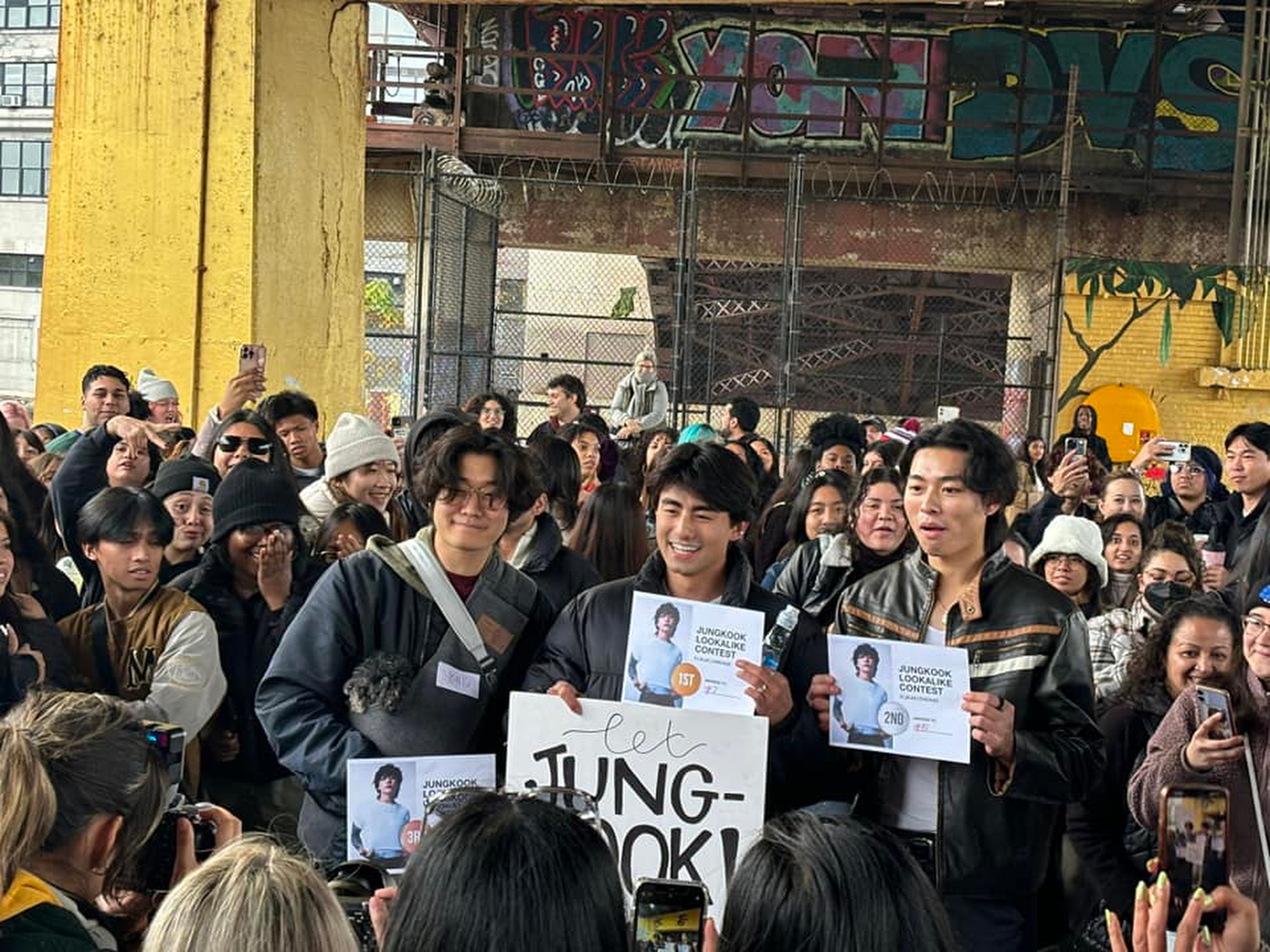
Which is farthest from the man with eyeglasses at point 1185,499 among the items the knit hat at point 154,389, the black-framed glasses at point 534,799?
the black-framed glasses at point 534,799

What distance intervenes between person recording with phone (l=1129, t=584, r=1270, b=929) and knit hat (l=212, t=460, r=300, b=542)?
9.84ft

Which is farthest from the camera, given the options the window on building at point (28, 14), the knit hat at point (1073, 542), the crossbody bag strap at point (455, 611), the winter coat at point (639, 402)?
the window on building at point (28, 14)

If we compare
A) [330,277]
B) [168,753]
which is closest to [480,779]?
[168,753]

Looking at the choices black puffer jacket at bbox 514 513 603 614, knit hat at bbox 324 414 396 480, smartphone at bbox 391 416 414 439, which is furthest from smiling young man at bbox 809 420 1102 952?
smartphone at bbox 391 416 414 439

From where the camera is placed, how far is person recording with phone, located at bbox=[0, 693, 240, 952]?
2639mm

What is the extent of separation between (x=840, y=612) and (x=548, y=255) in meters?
26.3

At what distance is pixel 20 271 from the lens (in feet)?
158

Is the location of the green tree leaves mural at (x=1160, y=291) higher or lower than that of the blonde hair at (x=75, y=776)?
higher

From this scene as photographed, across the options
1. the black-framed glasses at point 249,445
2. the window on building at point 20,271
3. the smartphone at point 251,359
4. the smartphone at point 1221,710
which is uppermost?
the window on building at point 20,271

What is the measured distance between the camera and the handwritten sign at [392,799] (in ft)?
12.1

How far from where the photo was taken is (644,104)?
21.4 m

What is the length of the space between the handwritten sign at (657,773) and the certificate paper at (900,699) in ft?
0.85

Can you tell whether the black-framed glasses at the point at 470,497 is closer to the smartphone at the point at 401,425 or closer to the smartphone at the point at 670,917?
the smartphone at the point at 670,917

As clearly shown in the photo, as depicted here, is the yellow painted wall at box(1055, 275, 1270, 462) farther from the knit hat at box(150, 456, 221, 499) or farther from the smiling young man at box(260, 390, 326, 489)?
the knit hat at box(150, 456, 221, 499)
